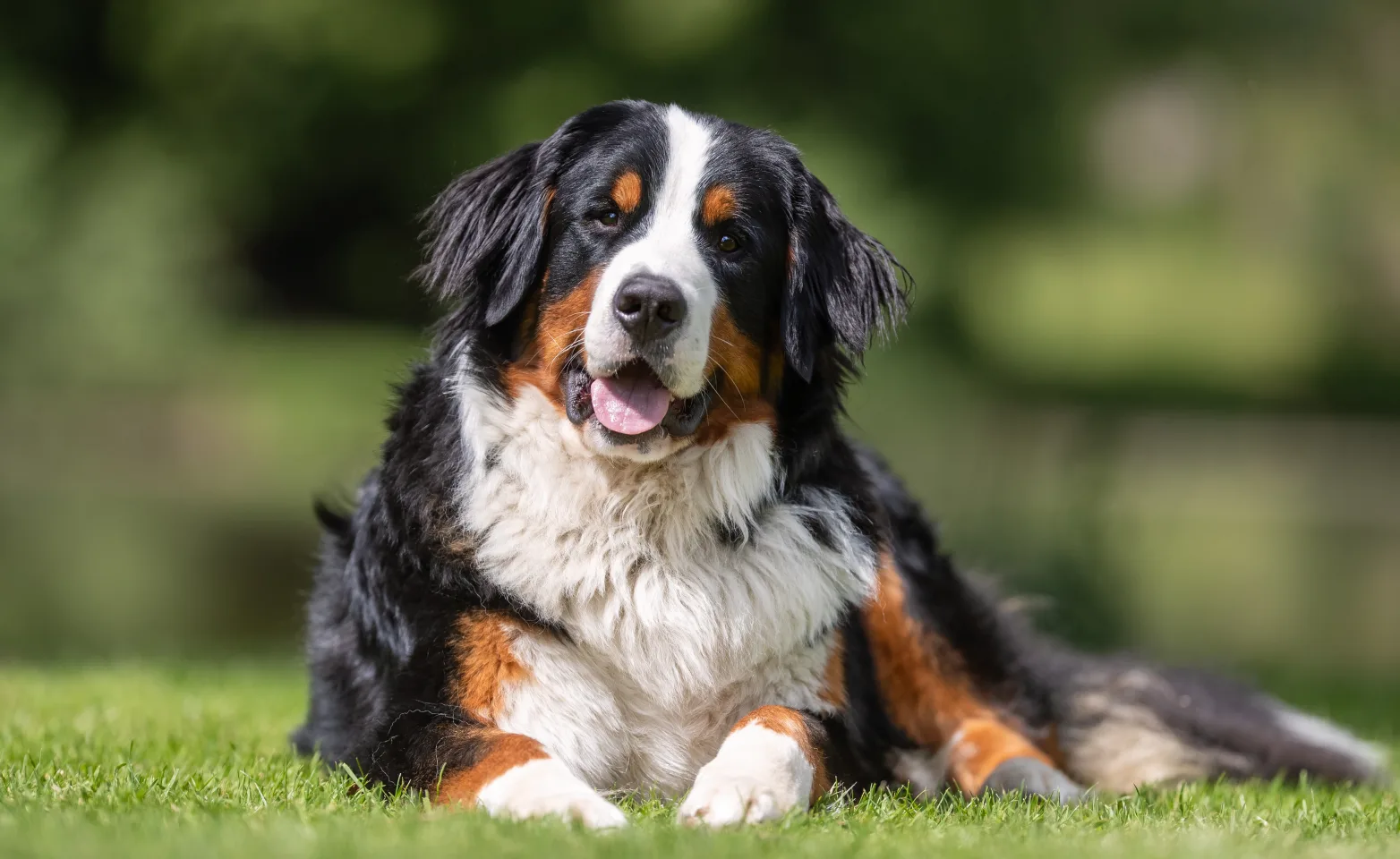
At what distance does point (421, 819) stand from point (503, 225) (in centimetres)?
190

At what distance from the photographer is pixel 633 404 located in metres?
4.49

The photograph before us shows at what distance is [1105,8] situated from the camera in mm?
23953

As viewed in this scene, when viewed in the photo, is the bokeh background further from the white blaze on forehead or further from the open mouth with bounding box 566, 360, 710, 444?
the open mouth with bounding box 566, 360, 710, 444

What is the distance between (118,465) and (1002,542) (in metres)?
14.2

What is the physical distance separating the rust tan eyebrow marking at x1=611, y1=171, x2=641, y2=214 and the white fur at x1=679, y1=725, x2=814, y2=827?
1537 millimetres

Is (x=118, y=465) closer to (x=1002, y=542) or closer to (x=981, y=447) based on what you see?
(x=981, y=447)

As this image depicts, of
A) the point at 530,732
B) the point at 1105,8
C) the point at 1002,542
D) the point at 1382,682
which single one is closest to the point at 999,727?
the point at 530,732

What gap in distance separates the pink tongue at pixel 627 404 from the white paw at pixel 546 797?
98 cm

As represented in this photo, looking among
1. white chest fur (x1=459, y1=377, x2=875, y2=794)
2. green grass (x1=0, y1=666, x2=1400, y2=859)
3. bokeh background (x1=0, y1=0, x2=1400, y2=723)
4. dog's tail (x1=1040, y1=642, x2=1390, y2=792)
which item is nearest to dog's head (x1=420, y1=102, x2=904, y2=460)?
white chest fur (x1=459, y1=377, x2=875, y2=794)

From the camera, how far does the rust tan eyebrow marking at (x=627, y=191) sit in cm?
463

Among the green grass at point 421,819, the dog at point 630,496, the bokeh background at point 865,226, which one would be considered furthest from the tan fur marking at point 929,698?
the bokeh background at point 865,226

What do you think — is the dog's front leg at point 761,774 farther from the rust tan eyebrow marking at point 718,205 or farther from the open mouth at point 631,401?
the rust tan eyebrow marking at point 718,205

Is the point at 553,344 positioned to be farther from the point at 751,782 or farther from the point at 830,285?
the point at 751,782

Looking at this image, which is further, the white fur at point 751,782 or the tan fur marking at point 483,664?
the tan fur marking at point 483,664
